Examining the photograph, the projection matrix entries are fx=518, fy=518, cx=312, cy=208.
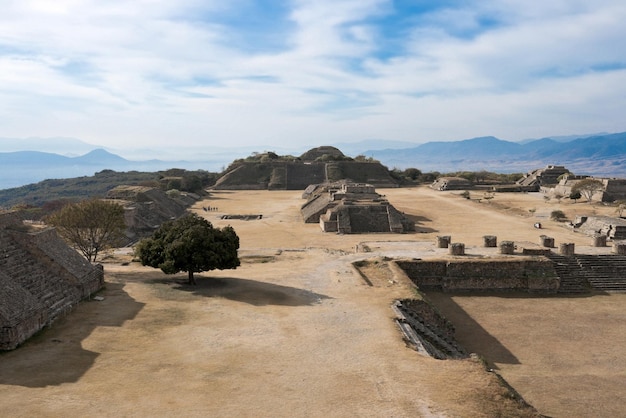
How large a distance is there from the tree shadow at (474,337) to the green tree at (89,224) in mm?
17553

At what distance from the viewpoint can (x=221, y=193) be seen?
84688 mm

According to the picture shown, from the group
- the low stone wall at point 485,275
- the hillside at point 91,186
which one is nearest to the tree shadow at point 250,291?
the low stone wall at point 485,275

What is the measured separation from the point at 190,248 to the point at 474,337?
41.6ft

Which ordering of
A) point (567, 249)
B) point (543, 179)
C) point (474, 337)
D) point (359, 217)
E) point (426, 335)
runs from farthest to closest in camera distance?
point (543, 179)
point (359, 217)
point (567, 249)
point (474, 337)
point (426, 335)

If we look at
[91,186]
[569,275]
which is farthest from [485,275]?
[91,186]

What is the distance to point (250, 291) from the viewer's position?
75.3ft

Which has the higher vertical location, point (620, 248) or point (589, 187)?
point (589, 187)

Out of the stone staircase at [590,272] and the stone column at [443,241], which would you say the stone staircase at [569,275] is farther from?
the stone column at [443,241]

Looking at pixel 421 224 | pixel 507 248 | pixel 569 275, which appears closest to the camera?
pixel 569 275

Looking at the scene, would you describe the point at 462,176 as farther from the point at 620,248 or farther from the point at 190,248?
the point at 190,248

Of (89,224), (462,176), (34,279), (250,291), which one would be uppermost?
(462,176)

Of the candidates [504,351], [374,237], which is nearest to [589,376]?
[504,351]

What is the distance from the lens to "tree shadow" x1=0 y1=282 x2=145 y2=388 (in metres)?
13.5

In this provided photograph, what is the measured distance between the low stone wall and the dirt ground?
1105mm
